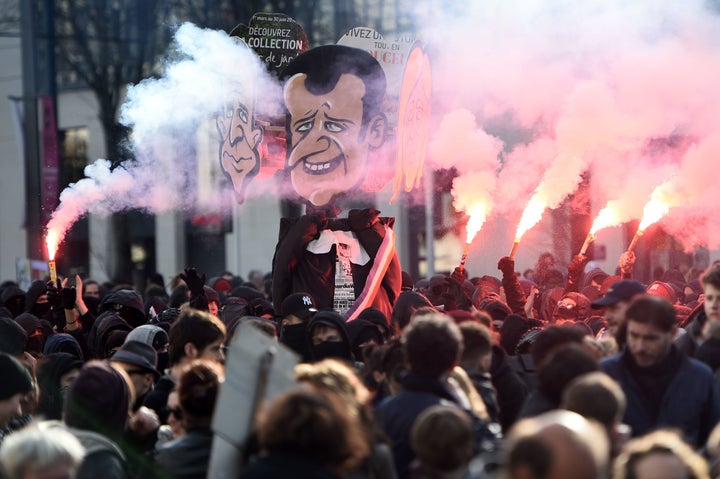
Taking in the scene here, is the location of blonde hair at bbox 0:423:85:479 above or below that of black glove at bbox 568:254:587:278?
below

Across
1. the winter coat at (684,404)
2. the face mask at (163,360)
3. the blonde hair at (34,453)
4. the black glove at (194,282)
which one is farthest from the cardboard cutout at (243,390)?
the black glove at (194,282)

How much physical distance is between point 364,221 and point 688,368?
445 cm

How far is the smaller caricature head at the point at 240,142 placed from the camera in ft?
34.8

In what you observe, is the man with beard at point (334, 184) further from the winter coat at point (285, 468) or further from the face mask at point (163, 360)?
the winter coat at point (285, 468)

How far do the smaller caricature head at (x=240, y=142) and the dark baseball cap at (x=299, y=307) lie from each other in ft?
8.80

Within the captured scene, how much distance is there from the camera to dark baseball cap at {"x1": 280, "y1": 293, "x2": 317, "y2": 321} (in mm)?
8023

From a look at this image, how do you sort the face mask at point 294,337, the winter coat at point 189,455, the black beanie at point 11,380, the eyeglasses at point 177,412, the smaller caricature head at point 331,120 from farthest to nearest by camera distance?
the smaller caricature head at point 331,120 → the face mask at point 294,337 → the black beanie at point 11,380 → the eyeglasses at point 177,412 → the winter coat at point 189,455

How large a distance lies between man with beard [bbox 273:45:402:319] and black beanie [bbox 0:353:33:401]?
13.1 feet

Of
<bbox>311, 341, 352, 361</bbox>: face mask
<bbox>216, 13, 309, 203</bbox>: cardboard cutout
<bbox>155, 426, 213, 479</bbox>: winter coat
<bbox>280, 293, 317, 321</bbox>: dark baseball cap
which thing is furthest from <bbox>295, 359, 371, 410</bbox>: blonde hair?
<bbox>216, 13, 309, 203</bbox>: cardboard cutout

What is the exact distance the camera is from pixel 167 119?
12.0 metres

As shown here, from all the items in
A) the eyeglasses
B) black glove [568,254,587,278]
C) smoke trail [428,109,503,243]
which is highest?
smoke trail [428,109,503,243]

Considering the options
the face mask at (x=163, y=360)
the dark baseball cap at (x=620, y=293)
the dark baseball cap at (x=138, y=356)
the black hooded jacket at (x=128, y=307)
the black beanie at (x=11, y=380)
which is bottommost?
the face mask at (x=163, y=360)

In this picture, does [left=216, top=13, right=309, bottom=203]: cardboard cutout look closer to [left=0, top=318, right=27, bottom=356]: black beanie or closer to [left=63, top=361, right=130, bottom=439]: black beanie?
[left=0, top=318, right=27, bottom=356]: black beanie

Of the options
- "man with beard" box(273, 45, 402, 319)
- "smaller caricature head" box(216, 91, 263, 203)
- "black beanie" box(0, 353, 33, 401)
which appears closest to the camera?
"black beanie" box(0, 353, 33, 401)
